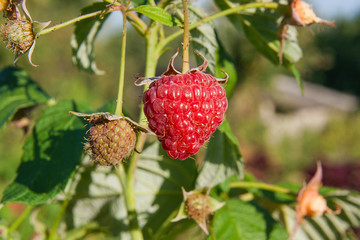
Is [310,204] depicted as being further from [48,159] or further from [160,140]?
[48,159]

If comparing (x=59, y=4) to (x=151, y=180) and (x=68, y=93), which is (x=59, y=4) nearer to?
(x=68, y=93)

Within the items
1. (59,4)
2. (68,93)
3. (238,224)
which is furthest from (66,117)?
(59,4)

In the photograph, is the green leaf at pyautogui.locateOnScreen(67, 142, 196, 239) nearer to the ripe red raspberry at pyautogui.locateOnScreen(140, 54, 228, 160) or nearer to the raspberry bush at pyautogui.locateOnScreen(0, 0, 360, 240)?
the raspberry bush at pyautogui.locateOnScreen(0, 0, 360, 240)

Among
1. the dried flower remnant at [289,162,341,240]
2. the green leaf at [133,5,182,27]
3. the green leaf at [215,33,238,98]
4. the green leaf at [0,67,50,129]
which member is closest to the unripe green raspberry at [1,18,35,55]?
the green leaf at [133,5,182,27]

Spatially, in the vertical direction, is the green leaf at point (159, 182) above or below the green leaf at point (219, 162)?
below

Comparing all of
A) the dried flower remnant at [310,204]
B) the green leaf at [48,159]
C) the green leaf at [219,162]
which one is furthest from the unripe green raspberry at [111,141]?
the dried flower remnant at [310,204]

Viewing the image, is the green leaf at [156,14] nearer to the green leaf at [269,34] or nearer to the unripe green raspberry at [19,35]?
the unripe green raspberry at [19,35]

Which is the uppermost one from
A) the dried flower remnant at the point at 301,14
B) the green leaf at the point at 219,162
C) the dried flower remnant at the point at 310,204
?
the dried flower remnant at the point at 301,14
